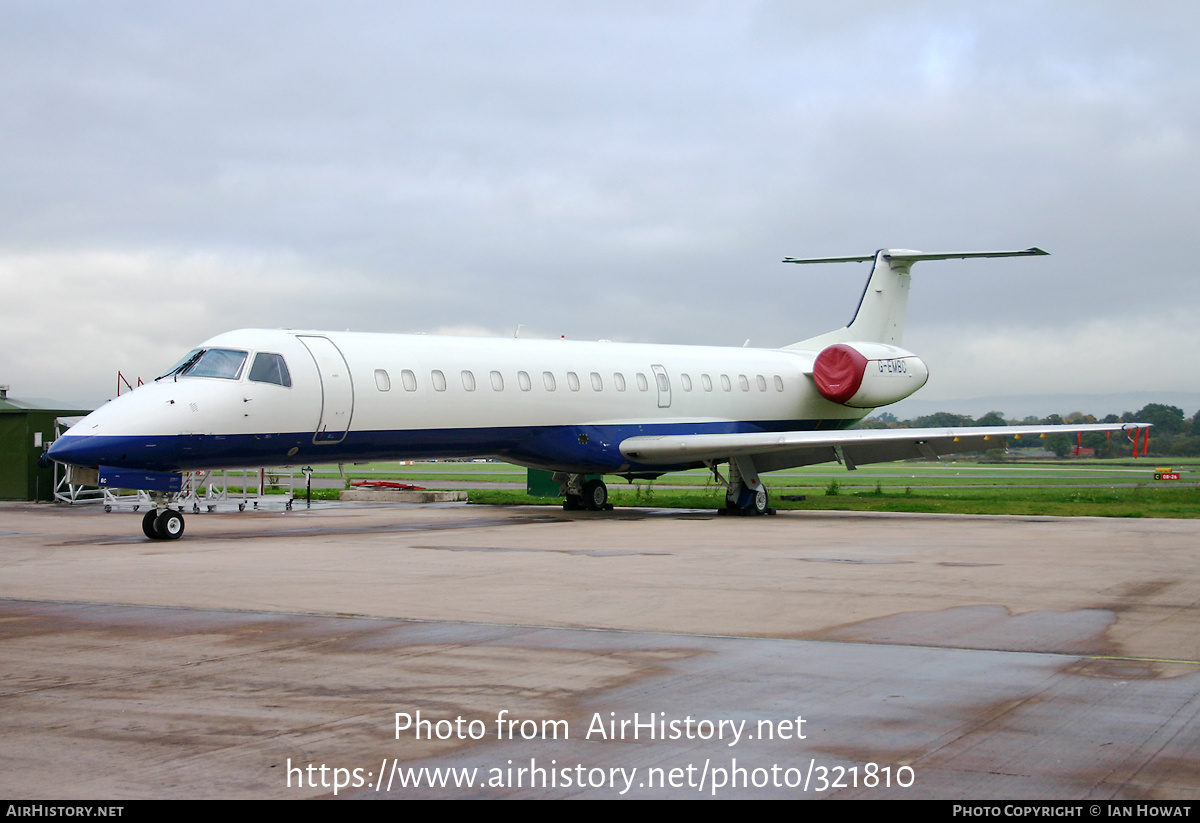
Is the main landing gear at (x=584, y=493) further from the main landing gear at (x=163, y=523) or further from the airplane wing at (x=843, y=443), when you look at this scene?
the main landing gear at (x=163, y=523)

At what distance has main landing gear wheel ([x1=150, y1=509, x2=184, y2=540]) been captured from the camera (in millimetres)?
17922

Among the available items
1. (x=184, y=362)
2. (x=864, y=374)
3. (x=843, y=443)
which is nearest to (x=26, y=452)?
(x=184, y=362)

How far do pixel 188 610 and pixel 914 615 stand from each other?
6371mm

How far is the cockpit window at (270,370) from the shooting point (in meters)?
18.5

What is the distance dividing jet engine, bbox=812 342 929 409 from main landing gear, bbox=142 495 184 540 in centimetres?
1610

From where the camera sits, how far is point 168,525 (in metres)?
18.0

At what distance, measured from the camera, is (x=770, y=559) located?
14.4m

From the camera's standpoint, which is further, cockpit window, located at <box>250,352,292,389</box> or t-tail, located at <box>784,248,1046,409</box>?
t-tail, located at <box>784,248,1046,409</box>

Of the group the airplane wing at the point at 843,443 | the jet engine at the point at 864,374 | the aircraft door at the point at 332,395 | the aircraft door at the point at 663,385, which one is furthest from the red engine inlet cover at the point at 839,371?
the aircraft door at the point at 332,395

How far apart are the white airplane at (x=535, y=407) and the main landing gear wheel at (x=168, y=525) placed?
0.08 feet

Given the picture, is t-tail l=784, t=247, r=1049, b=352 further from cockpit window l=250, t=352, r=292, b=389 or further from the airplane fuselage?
cockpit window l=250, t=352, r=292, b=389

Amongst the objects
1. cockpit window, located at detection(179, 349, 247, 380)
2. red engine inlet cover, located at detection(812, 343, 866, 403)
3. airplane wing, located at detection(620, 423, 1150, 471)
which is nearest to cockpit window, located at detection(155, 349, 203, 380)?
cockpit window, located at detection(179, 349, 247, 380)

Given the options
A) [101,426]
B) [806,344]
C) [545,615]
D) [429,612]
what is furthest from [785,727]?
[806,344]

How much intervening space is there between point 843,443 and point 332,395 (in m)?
10.6
